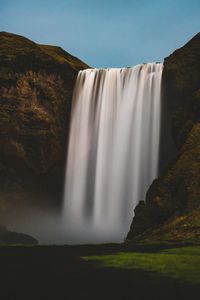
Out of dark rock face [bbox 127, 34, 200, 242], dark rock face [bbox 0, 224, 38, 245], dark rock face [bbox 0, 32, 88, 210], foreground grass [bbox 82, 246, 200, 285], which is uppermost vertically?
dark rock face [bbox 0, 32, 88, 210]

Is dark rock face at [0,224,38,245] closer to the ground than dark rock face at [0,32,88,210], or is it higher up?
closer to the ground

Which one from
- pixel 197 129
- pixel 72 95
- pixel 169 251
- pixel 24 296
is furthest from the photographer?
pixel 72 95

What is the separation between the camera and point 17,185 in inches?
1921

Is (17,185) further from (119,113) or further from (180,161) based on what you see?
(180,161)

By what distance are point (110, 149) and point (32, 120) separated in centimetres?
962

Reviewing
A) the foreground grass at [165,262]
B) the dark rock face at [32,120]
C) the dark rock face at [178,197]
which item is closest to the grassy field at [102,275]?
the foreground grass at [165,262]

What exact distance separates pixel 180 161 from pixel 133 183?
18.1 meters

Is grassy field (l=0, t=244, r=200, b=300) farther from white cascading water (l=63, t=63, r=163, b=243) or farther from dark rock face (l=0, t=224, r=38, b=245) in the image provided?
white cascading water (l=63, t=63, r=163, b=243)

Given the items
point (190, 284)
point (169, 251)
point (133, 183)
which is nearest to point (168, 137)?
point (133, 183)

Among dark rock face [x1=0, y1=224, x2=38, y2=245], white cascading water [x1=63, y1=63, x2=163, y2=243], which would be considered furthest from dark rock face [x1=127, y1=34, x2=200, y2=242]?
white cascading water [x1=63, y1=63, x2=163, y2=243]

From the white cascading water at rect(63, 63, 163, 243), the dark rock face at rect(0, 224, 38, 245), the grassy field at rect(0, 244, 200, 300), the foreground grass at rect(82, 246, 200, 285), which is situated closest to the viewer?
the grassy field at rect(0, 244, 200, 300)

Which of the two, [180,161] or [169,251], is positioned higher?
[180,161]

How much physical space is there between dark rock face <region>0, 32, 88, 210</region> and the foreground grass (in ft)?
111

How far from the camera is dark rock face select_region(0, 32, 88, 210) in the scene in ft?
158
